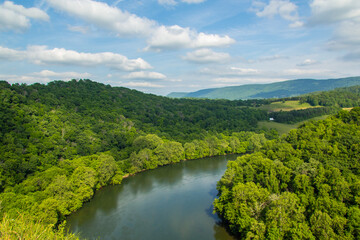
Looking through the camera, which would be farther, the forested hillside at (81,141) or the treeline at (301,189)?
the forested hillside at (81,141)

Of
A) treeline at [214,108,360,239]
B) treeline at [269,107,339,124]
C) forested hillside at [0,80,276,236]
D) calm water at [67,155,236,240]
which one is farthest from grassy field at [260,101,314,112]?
treeline at [214,108,360,239]

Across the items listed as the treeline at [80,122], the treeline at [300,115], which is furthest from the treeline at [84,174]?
the treeline at [300,115]

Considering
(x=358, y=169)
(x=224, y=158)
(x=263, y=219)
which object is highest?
(x=358, y=169)

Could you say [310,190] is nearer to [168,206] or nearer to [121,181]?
[168,206]

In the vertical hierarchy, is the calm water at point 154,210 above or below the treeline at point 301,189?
below

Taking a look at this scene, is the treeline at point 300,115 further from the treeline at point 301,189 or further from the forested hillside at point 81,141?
the treeline at point 301,189

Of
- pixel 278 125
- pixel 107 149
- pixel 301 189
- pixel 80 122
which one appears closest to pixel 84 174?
pixel 107 149

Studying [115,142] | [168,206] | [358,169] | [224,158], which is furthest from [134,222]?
[224,158]
